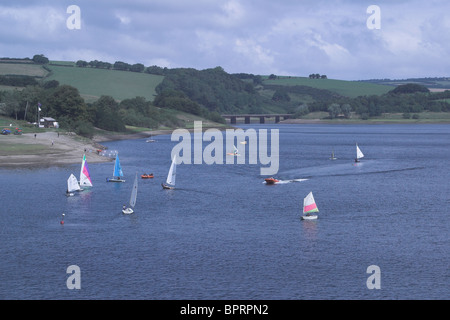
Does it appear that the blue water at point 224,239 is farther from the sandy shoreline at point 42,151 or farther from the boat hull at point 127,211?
the sandy shoreline at point 42,151

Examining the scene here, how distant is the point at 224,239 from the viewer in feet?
209

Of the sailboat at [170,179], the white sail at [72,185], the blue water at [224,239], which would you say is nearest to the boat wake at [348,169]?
the blue water at [224,239]

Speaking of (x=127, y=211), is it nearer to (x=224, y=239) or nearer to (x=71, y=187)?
(x=224, y=239)

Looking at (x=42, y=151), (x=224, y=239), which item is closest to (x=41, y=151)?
(x=42, y=151)

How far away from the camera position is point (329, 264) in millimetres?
55188

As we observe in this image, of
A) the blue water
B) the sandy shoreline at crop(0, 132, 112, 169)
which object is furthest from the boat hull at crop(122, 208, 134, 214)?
the sandy shoreline at crop(0, 132, 112, 169)

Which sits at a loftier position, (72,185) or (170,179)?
(170,179)

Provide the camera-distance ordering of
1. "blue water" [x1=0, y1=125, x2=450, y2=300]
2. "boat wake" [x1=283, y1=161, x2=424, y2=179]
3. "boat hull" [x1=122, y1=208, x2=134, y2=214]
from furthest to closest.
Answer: "boat wake" [x1=283, y1=161, x2=424, y2=179], "boat hull" [x1=122, y1=208, x2=134, y2=214], "blue water" [x1=0, y1=125, x2=450, y2=300]

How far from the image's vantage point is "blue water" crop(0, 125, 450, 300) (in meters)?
49.3

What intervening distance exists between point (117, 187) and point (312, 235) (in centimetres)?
4128

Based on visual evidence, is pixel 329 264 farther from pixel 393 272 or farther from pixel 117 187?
pixel 117 187

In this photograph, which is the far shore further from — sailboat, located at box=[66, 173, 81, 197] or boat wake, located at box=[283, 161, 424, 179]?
boat wake, located at box=[283, 161, 424, 179]

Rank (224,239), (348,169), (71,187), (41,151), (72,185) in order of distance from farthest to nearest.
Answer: (41,151) < (348,169) < (72,185) < (71,187) < (224,239)
